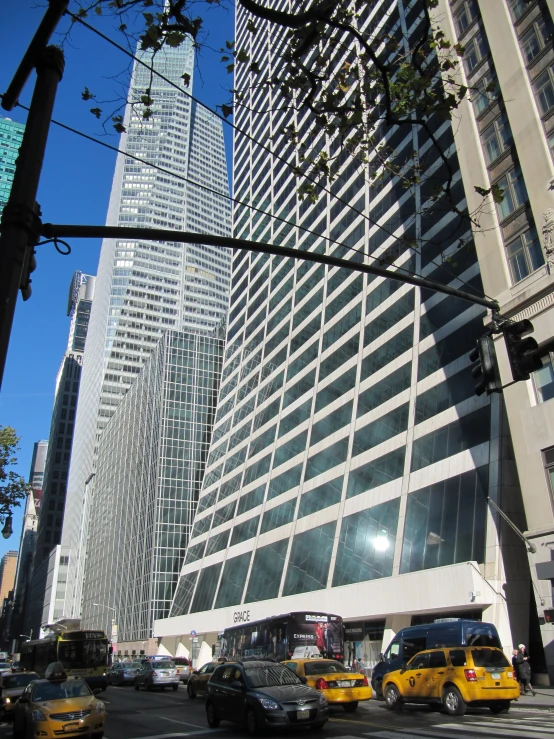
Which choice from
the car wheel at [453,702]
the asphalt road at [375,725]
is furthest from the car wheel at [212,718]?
the car wheel at [453,702]

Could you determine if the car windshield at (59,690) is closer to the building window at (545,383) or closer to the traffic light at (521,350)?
the traffic light at (521,350)

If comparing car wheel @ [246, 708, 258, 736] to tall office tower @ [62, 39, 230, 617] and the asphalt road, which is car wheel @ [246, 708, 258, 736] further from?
tall office tower @ [62, 39, 230, 617]

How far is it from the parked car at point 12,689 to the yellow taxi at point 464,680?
1415 centimetres

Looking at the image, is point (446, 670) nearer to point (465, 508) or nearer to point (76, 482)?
point (465, 508)

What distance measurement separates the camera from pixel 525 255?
2408cm

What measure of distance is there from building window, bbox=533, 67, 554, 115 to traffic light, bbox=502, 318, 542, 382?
63.7 ft

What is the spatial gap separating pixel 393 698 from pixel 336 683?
211 centimetres

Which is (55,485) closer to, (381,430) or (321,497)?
(321,497)

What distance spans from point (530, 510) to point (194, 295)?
128393mm

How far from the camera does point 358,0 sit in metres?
10.4

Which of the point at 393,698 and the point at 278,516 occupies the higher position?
the point at 278,516

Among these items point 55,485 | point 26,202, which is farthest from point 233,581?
point 55,485

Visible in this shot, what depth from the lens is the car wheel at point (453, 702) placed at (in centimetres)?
1448

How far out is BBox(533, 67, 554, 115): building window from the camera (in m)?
23.4
